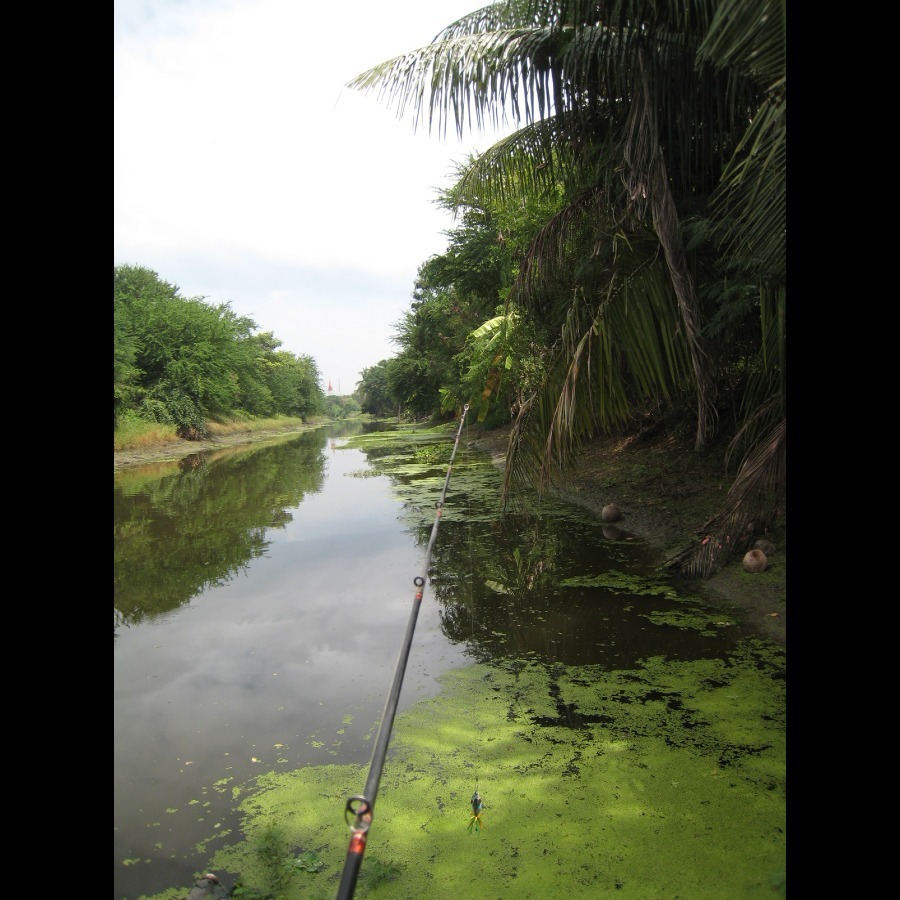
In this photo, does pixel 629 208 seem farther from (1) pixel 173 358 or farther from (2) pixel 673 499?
(1) pixel 173 358

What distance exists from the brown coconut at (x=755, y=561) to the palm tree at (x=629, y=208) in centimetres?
29

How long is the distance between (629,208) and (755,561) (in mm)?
2909

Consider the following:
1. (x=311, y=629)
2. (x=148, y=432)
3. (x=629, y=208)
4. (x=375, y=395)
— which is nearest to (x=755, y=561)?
(x=629, y=208)

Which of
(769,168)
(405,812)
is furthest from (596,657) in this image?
(769,168)

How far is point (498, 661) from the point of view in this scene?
4.52 m

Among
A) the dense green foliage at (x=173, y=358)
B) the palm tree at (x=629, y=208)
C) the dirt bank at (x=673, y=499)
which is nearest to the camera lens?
the palm tree at (x=629, y=208)

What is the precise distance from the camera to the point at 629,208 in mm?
4984

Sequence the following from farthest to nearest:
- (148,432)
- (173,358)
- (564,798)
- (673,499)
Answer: (173,358), (148,432), (673,499), (564,798)

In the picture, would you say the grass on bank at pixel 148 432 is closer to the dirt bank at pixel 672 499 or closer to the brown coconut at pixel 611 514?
the dirt bank at pixel 672 499

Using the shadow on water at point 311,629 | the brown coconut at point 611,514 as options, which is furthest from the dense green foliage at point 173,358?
the brown coconut at point 611,514

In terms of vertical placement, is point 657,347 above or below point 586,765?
above

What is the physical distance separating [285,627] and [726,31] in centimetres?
481

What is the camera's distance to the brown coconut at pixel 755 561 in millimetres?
5441
